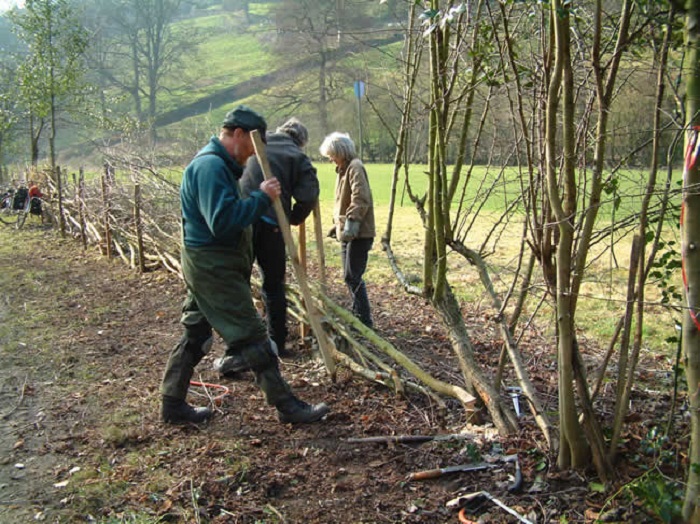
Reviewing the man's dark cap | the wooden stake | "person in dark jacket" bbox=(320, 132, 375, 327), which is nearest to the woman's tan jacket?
"person in dark jacket" bbox=(320, 132, 375, 327)

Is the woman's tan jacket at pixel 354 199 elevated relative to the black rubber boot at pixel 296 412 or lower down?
elevated

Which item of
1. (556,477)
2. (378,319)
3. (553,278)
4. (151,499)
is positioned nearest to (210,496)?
(151,499)

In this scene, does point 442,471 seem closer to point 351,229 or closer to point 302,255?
point 302,255

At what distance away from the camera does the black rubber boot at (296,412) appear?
4020mm

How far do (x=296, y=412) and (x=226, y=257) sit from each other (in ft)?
3.52

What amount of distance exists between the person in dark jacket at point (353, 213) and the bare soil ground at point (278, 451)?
22.6 inches

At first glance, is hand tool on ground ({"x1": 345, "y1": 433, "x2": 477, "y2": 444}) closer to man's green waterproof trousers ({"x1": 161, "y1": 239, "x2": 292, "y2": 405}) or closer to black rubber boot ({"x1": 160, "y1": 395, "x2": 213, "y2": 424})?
man's green waterproof trousers ({"x1": 161, "y1": 239, "x2": 292, "y2": 405})

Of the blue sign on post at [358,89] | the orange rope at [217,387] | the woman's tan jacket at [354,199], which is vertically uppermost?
the blue sign on post at [358,89]

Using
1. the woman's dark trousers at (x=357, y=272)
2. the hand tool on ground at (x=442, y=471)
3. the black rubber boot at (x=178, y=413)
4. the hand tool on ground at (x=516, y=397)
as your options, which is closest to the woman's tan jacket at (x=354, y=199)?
the woman's dark trousers at (x=357, y=272)

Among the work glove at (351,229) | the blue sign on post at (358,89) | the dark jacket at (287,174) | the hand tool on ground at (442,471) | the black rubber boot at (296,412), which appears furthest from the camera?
the work glove at (351,229)

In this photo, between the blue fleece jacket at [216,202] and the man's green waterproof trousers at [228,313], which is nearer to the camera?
the blue fleece jacket at [216,202]

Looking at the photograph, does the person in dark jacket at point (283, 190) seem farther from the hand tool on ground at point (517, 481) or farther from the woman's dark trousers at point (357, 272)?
the hand tool on ground at point (517, 481)

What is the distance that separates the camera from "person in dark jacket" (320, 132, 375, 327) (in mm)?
5781

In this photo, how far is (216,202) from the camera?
143 inches
